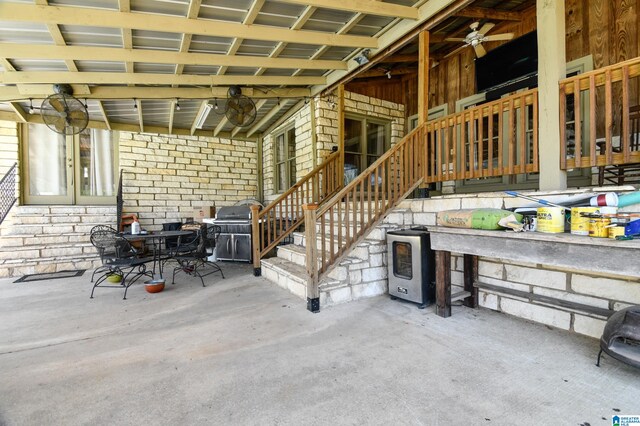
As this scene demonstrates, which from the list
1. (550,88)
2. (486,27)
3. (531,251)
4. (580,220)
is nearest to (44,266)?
(531,251)

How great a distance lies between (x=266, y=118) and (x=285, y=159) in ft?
3.39

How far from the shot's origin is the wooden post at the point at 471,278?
3.19m

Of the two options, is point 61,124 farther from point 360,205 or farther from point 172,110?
point 360,205

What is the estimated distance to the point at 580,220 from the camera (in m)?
1.97

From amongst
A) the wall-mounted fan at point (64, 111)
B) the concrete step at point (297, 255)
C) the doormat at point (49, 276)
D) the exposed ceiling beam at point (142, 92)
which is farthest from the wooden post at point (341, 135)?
the doormat at point (49, 276)

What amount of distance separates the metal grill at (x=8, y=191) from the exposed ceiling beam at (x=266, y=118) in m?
4.87

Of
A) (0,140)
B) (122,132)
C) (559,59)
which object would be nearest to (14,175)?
(0,140)

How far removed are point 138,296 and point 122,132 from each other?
486 centimetres

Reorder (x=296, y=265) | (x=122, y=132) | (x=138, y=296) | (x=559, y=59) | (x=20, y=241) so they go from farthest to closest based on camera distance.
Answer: (x=122, y=132) < (x=20, y=241) < (x=296, y=265) < (x=138, y=296) < (x=559, y=59)

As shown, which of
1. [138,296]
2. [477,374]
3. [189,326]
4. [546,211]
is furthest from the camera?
[138,296]

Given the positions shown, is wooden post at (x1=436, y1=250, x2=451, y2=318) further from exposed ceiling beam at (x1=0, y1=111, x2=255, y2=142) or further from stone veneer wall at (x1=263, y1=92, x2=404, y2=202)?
exposed ceiling beam at (x1=0, y1=111, x2=255, y2=142)

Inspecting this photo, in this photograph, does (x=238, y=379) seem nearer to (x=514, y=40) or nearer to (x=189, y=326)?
(x=189, y=326)

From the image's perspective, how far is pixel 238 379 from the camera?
6.51 ft

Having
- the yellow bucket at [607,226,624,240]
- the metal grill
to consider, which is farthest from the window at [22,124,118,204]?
the yellow bucket at [607,226,624,240]
